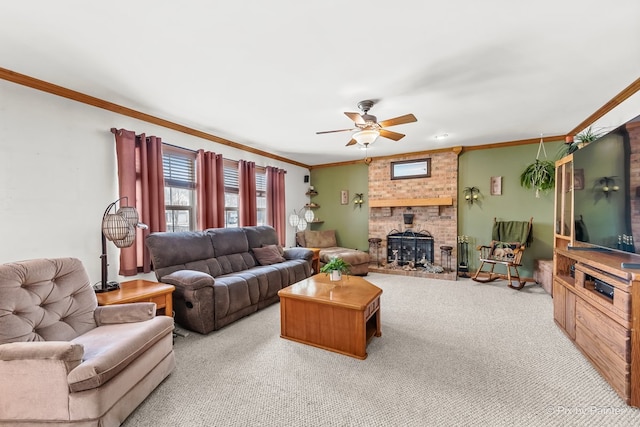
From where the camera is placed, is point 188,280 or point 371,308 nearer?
point 371,308

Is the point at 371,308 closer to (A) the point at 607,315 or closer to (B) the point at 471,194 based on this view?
(A) the point at 607,315

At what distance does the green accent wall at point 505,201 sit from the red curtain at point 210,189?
14.1ft

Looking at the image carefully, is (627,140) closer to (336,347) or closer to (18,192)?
(336,347)

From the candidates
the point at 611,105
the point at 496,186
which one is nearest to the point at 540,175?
the point at 496,186

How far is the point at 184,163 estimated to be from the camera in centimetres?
389

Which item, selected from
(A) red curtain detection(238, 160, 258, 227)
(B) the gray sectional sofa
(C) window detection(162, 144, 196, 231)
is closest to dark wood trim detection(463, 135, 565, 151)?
(B) the gray sectional sofa

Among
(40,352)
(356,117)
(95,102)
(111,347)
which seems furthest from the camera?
(95,102)

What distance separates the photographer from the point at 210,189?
408 centimetres

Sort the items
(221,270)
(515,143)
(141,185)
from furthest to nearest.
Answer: (515,143), (221,270), (141,185)

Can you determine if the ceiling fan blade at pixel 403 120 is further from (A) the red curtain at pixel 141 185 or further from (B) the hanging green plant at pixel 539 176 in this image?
(B) the hanging green plant at pixel 539 176

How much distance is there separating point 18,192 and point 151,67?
1.58 meters

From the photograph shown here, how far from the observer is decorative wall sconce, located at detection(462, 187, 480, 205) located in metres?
5.06

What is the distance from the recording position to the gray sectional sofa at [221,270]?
9.07 feet

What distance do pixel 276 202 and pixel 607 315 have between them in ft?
15.2
